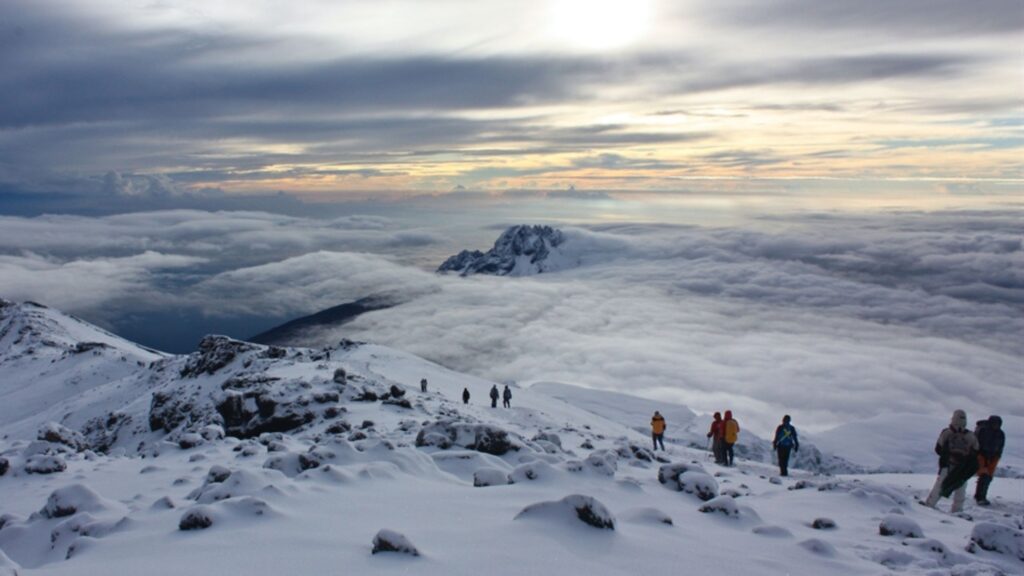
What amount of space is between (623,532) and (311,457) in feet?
20.0

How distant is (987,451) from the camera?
1227 centimetres

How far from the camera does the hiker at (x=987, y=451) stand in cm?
1220

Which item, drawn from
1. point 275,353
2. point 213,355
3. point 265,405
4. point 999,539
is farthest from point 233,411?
point 999,539

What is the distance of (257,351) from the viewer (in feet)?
130

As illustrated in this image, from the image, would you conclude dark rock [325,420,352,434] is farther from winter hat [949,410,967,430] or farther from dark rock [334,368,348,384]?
winter hat [949,410,967,430]

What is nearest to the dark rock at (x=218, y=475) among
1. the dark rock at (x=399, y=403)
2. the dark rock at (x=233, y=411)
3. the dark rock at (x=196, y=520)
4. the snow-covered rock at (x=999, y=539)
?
the dark rock at (x=196, y=520)

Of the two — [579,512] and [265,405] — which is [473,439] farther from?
[265,405]

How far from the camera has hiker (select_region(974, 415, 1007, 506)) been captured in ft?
40.0

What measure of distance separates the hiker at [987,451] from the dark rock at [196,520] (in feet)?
45.7

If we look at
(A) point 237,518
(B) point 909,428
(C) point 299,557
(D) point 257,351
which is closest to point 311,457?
(A) point 237,518

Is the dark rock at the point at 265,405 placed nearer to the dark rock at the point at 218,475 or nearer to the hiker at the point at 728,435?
the dark rock at the point at 218,475

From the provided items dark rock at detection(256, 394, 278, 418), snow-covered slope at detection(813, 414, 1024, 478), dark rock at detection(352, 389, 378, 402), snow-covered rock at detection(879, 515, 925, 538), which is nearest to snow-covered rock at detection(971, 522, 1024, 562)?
snow-covered rock at detection(879, 515, 925, 538)

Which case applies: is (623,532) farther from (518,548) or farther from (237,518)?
(237,518)

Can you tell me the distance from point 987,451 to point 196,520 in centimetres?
1435
